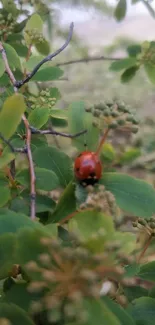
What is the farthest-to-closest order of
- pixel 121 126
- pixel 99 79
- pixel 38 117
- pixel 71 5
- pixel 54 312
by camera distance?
1. pixel 99 79
2. pixel 71 5
3. pixel 38 117
4. pixel 121 126
5. pixel 54 312

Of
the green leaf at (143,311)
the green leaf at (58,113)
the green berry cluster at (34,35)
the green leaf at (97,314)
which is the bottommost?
the green leaf at (143,311)

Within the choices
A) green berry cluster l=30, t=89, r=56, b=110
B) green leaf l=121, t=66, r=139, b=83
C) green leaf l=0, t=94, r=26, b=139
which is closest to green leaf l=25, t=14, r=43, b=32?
green berry cluster l=30, t=89, r=56, b=110

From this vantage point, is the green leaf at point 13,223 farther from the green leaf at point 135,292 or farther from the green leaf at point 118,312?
the green leaf at point 135,292

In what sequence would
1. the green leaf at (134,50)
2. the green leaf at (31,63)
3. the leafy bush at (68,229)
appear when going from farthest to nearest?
1. the green leaf at (134,50)
2. the green leaf at (31,63)
3. the leafy bush at (68,229)

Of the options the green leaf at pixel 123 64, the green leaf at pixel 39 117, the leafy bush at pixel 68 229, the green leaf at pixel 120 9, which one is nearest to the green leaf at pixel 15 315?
the leafy bush at pixel 68 229

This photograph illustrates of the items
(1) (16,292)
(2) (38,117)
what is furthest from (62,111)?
(1) (16,292)

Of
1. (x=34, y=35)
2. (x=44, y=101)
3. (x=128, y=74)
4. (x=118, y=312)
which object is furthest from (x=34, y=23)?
(x=118, y=312)

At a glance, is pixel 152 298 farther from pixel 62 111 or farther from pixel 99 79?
pixel 99 79
